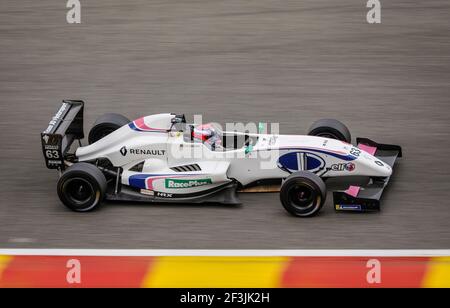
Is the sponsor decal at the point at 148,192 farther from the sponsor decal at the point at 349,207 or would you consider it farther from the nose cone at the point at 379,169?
the nose cone at the point at 379,169

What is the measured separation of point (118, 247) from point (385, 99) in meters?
5.55

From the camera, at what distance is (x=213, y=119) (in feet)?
42.5

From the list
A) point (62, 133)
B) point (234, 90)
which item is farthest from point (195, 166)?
point (234, 90)

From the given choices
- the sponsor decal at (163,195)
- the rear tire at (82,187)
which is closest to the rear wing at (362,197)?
the sponsor decal at (163,195)

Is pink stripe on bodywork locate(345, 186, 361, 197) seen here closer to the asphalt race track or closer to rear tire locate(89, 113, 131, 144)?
the asphalt race track

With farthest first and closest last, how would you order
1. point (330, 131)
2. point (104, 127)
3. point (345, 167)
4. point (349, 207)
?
point (104, 127) → point (330, 131) → point (345, 167) → point (349, 207)

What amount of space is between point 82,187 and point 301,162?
240 centimetres

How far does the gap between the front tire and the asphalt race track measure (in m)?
0.15

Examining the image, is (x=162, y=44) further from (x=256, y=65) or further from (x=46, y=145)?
(x=46, y=145)

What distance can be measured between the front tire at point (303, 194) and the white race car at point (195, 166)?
0.01 metres

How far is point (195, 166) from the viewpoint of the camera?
1027cm

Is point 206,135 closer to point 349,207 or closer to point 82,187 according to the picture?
point 82,187

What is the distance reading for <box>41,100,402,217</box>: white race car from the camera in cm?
1005

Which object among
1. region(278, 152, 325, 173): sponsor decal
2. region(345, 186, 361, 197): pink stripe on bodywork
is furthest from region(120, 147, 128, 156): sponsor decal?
region(345, 186, 361, 197): pink stripe on bodywork
